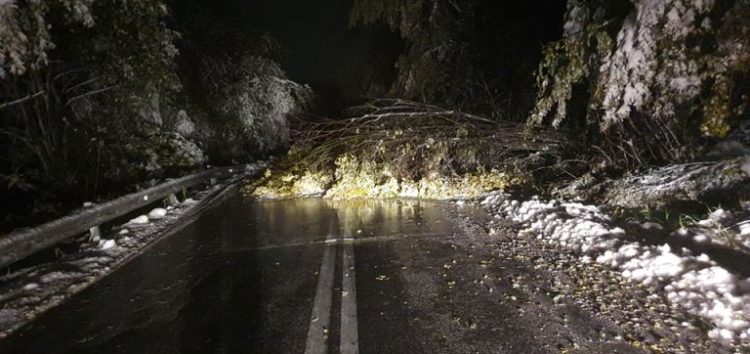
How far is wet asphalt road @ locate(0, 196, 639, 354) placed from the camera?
386 cm

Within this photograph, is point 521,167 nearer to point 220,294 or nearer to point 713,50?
point 713,50

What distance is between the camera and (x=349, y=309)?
4434 millimetres

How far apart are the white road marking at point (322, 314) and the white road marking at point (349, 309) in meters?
0.13

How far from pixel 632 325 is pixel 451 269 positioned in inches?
78.7

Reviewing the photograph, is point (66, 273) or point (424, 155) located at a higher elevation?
point (424, 155)

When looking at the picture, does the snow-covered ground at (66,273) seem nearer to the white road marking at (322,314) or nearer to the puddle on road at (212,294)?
the puddle on road at (212,294)

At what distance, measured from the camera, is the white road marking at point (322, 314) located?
378 centimetres

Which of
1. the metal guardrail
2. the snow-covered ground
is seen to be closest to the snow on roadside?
the snow-covered ground

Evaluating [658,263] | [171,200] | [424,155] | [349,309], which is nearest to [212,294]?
[349,309]

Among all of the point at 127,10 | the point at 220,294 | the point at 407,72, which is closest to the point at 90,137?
the point at 127,10

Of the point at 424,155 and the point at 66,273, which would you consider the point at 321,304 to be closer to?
the point at 66,273

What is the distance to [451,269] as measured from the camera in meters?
5.50

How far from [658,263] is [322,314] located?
3.42 m

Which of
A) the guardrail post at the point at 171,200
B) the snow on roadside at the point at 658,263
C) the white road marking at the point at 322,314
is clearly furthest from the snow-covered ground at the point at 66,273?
the snow on roadside at the point at 658,263
